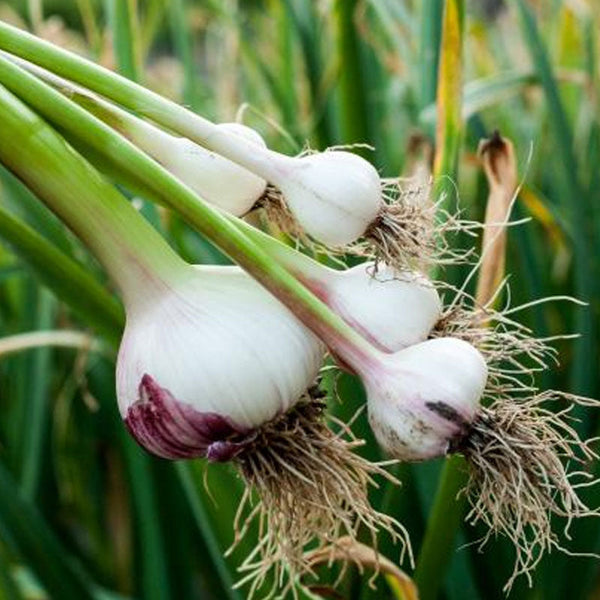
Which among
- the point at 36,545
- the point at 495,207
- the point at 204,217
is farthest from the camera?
the point at 36,545

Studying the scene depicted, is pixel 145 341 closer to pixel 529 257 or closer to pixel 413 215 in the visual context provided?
pixel 413 215

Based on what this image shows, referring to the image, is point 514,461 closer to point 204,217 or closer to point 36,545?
point 204,217

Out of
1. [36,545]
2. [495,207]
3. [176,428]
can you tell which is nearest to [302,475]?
[176,428]

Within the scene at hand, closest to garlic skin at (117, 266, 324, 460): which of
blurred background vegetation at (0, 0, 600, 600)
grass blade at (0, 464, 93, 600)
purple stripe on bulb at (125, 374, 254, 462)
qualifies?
purple stripe on bulb at (125, 374, 254, 462)

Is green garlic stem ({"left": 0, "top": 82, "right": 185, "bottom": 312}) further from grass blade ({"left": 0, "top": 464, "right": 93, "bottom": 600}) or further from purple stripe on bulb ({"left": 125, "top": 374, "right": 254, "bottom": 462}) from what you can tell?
grass blade ({"left": 0, "top": 464, "right": 93, "bottom": 600})

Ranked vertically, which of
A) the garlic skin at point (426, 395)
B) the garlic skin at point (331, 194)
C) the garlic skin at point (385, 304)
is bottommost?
the garlic skin at point (426, 395)

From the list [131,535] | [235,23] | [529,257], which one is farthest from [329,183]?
[235,23]

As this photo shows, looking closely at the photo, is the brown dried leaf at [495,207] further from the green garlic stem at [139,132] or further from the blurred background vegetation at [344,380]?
the green garlic stem at [139,132]

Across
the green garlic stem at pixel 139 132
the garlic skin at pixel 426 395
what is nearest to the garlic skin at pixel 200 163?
the green garlic stem at pixel 139 132
